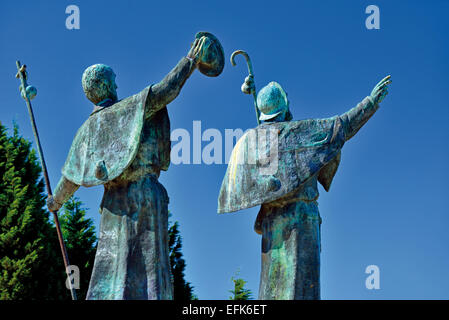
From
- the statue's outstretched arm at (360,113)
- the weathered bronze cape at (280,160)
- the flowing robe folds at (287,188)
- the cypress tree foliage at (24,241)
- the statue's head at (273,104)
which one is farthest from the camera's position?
the cypress tree foliage at (24,241)

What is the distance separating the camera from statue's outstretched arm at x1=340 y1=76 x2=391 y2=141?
1155 cm

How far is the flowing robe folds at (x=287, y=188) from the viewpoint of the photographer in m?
11.1

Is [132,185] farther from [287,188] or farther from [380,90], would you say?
[380,90]

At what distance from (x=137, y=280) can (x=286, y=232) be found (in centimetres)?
182

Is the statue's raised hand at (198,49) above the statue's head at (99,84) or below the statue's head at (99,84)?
above

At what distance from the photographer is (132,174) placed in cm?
1120

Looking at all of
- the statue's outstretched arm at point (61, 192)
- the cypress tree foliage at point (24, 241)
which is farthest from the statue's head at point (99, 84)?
the cypress tree foliage at point (24, 241)

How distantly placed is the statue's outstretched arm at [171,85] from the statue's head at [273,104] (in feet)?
3.41

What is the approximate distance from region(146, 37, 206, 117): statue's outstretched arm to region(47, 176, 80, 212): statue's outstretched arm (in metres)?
1.35

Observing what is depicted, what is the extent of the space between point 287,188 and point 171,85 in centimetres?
180

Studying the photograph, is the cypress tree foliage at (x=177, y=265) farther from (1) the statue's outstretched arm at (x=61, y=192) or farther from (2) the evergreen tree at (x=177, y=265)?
(1) the statue's outstretched arm at (x=61, y=192)

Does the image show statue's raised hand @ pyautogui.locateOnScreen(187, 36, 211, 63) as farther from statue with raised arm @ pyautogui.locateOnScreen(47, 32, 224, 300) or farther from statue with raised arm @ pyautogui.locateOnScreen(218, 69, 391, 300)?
statue with raised arm @ pyautogui.locateOnScreen(218, 69, 391, 300)
